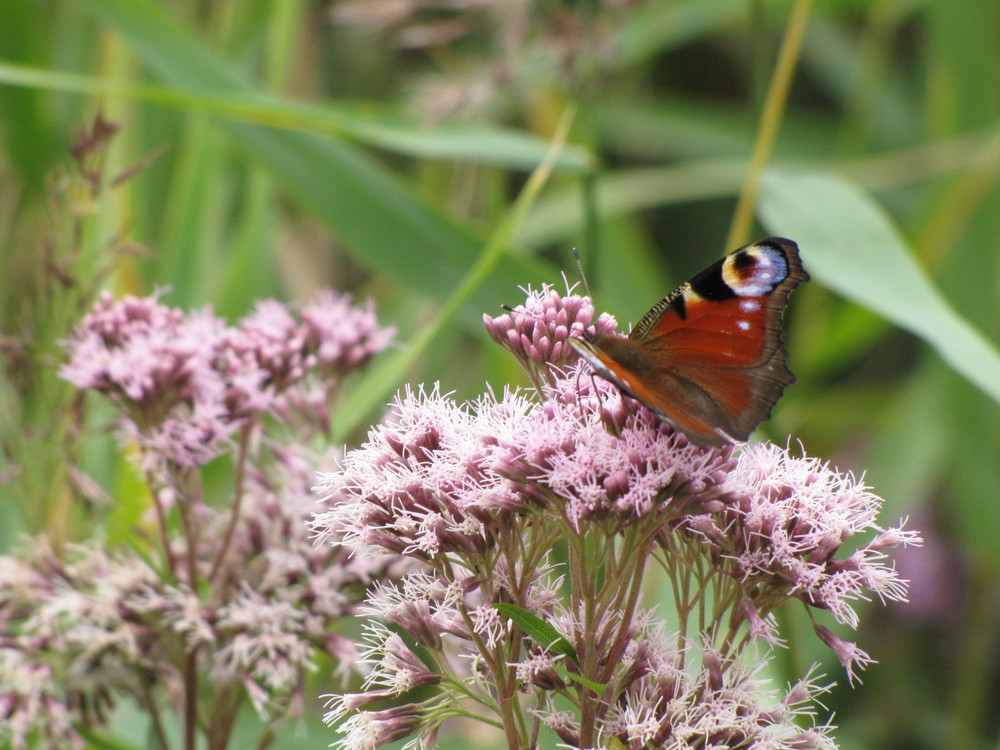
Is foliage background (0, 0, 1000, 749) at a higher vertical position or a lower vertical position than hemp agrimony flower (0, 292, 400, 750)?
higher

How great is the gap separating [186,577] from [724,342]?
697 millimetres

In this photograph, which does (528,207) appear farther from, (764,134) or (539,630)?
(539,630)

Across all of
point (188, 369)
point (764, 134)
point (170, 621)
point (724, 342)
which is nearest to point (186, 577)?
point (170, 621)

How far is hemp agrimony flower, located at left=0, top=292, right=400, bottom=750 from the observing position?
4.17 ft

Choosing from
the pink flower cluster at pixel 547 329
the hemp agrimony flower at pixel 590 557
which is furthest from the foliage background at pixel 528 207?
the hemp agrimony flower at pixel 590 557

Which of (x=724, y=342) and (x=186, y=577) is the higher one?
(x=724, y=342)

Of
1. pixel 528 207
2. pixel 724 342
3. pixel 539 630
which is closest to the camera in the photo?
pixel 539 630

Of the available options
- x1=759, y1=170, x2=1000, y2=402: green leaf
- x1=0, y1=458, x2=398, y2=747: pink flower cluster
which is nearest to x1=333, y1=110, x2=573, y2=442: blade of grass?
x1=0, y1=458, x2=398, y2=747: pink flower cluster

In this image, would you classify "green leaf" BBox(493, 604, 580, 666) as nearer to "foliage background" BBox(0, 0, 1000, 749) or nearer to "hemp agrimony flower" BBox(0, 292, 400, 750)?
"hemp agrimony flower" BBox(0, 292, 400, 750)

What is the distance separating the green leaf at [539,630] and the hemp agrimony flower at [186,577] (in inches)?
13.6

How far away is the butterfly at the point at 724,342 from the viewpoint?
1082 millimetres

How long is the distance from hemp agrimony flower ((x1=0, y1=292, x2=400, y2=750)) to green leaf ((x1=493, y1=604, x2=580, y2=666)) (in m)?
0.35

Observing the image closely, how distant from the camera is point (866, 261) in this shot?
1.64 m

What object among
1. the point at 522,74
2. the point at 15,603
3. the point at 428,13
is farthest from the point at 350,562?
the point at 428,13
